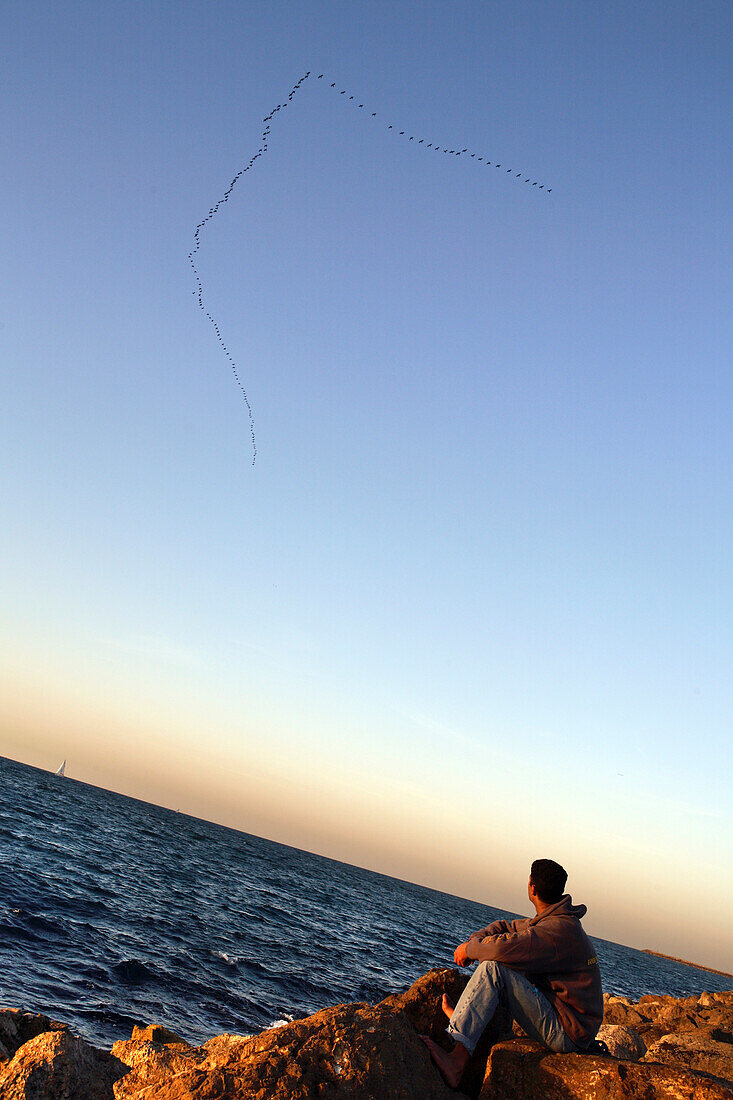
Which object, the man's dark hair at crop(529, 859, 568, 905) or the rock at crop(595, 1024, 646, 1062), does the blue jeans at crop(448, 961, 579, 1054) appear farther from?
the rock at crop(595, 1024, 646, 1062)

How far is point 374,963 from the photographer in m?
23.0

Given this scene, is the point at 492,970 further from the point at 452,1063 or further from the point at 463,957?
the point at 452,1063

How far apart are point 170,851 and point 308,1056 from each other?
153 ft

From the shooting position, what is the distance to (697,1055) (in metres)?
9.07

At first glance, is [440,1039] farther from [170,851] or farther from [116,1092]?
[170,851]

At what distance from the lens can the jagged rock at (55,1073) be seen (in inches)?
211

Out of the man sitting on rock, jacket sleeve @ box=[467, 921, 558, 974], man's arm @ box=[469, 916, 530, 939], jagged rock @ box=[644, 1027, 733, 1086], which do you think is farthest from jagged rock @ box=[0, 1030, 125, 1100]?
jagged rock @ box=[644, 1027, 733, 1086]

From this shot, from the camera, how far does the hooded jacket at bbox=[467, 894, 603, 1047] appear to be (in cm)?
458

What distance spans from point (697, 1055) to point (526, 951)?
23.0ft

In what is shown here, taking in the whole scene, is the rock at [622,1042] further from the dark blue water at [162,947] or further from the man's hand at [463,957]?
the dark blue water at [162,947]

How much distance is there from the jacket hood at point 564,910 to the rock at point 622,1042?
556 cm

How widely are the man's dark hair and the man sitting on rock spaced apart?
0.31 ft

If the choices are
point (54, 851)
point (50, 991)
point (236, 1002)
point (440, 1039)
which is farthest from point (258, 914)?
point (440, 1039)

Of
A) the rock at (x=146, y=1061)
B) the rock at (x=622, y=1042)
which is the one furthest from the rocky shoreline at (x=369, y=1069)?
the rock at (x=622, y=1042)
